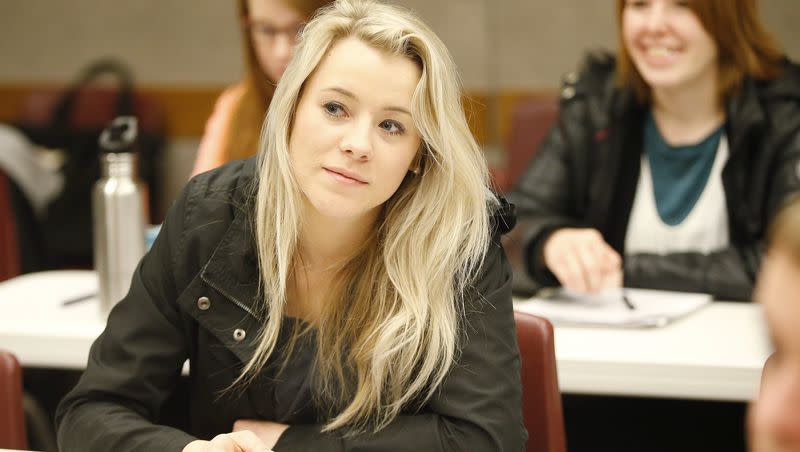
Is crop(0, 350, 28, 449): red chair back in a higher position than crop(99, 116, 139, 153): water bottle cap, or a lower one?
lower

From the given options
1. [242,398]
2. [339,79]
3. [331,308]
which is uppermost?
[339,79]

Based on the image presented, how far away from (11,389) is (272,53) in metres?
1.40

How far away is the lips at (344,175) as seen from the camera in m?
1.63

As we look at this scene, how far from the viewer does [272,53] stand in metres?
2.84

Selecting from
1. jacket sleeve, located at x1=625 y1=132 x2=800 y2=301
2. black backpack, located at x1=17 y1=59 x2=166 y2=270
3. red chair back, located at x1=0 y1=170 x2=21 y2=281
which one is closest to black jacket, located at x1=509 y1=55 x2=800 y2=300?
jacket sleeve, located at x1=625 y1=132 x2=800 y2=301

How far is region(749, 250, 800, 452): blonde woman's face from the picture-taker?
60 centimetres

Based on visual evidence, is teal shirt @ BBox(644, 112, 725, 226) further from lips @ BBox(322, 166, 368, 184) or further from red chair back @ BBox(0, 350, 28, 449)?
red chair back @ BBox(0, 350, 28, 449)

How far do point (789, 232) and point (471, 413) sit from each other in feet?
3.28

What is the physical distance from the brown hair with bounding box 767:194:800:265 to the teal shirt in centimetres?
209

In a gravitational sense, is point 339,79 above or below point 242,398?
above

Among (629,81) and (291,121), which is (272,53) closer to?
(629,81)

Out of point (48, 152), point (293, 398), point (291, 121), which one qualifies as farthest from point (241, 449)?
point (48, 152)

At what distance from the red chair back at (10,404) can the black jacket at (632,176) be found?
1.25m

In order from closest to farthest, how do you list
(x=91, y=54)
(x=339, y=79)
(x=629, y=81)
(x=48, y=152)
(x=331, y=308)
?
(x=339, y=79) → (x=331, y=308) → (x=629, y=81) → (x=48, y=152) → (x=91, y=54)
